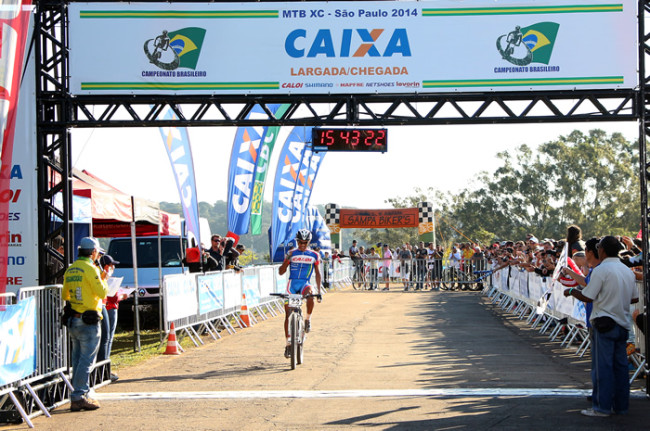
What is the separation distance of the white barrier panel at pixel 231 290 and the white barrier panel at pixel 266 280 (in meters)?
2.43

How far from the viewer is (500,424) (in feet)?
24.7

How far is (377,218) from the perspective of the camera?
41938 millimetres

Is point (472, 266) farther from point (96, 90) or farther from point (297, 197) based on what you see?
point (96, 90)

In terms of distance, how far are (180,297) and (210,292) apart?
1.89m

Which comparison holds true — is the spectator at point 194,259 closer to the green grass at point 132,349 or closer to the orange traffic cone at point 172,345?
the green grass at point 132,349

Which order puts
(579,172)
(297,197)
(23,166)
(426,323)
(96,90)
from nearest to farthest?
(23,166) → (96,90) → (426,323) → (297,197) → (579,172)

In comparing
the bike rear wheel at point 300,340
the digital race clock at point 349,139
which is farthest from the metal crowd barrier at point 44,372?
the digital race clock at point 349,139

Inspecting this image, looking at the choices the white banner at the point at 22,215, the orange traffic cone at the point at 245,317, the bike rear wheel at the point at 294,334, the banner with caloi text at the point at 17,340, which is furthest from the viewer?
the orange traffic cone at the point at 245,317

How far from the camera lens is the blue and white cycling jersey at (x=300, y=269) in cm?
1193

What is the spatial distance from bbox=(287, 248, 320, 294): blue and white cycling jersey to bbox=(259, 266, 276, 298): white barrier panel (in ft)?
28.9

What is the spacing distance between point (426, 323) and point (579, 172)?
171 feet

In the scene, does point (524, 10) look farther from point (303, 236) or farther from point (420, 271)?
point (420, 271)

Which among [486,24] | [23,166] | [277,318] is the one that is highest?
[486,24]

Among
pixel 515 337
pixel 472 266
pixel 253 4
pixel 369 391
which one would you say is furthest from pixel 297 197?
pixel 369 391
